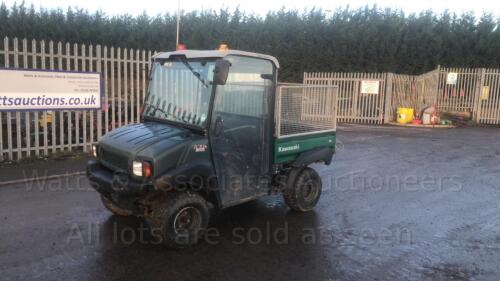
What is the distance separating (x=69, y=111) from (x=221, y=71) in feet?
18.7

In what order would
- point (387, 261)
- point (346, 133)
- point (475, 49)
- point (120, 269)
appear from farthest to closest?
point (475, 49) → point (346, 133) → point (387, 261) → point (120, 269)

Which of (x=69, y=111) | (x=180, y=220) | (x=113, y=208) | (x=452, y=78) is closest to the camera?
(x=180, y=220)

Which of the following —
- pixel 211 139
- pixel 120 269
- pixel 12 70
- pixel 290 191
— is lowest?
pixel 120 269

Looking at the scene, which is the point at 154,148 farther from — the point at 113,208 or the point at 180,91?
the point at 113,208

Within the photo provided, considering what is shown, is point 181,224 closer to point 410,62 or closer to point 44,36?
point 410,62

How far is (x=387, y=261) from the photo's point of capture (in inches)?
171

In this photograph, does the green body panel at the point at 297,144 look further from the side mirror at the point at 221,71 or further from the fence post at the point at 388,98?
the fence post at the point at 388,98

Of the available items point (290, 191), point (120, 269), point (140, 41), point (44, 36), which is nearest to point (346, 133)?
point (290, 191)

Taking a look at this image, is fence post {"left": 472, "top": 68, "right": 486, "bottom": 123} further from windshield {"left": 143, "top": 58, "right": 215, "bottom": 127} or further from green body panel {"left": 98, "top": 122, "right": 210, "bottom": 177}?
green body panel {"left": 98, "top": 122, "right": 210, "bottom": 177}

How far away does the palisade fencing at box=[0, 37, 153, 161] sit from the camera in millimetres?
8227

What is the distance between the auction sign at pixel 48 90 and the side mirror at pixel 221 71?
530cm

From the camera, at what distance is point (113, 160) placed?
4.60 meters

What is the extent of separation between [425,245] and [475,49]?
21409 millimetres

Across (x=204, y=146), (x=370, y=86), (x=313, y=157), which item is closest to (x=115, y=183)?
(x=204, y=146)
